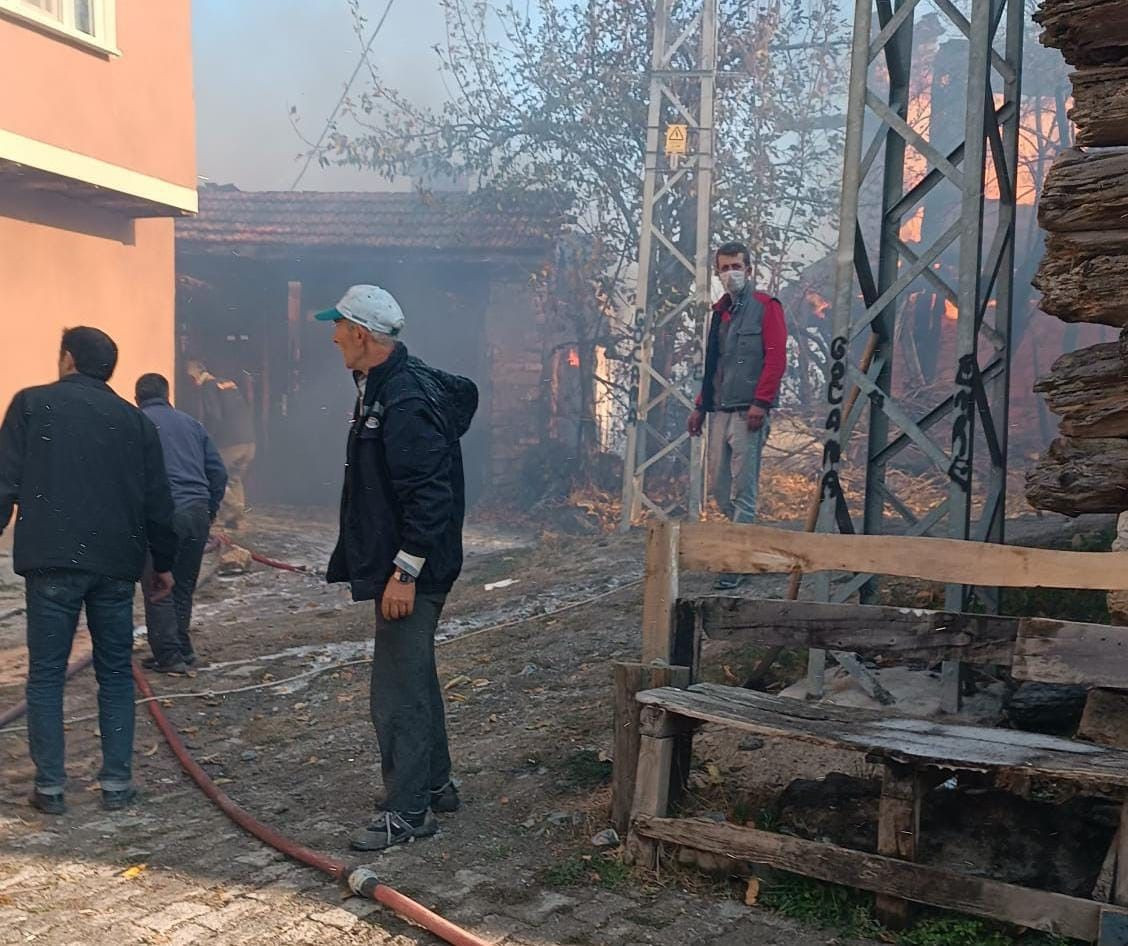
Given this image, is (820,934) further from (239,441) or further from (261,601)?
(239,441)

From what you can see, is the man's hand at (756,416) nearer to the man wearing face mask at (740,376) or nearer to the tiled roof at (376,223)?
the man wearing face mask at (740,376)

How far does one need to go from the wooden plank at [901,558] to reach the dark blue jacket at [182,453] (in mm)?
4037

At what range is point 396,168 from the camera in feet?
64.0

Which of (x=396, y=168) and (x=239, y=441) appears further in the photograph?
(x=396, y=168)

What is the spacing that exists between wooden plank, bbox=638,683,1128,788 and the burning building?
13193mm

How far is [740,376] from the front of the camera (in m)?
8.05

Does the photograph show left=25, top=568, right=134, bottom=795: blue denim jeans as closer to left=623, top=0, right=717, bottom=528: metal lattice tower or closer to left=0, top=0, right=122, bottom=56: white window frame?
left=0, top=0, right=122, bottom=56: white window frame

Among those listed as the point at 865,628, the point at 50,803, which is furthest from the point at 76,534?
the point at 865,628

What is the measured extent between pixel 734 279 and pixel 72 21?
281 inches

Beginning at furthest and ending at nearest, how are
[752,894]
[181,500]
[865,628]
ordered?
[181,500], [865,628], [752,894]

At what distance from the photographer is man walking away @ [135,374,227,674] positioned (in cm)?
740

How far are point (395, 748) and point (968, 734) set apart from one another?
2.06 m

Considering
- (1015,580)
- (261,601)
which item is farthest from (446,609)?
(1015,580)

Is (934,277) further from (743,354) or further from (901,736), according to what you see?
(901,736)
